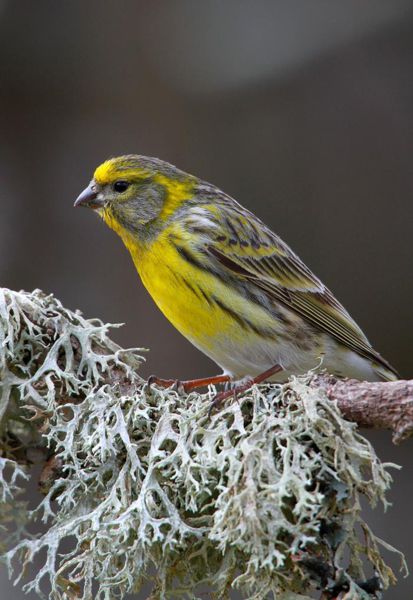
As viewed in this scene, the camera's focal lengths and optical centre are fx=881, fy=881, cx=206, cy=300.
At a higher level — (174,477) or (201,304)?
(201,304)

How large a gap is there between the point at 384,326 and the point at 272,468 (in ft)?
12.2

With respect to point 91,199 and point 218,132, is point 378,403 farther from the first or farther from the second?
point 218,132

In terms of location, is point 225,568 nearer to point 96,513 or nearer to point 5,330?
point 96,513

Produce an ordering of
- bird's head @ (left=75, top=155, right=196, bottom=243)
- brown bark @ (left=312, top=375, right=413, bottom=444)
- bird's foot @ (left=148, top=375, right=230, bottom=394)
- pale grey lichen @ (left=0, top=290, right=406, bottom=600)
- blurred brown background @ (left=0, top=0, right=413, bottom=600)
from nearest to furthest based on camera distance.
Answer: pale grey lichen @ (left=0, top=290, right=406, bottom=600)
brown bark @ (left=312, top=375, right=413, bottom=444)
bird's foot @ (left=148, top=375, right=230, bottom=394)
bird's head @ (left=75, top=155, right=196, bottom=243)
blurred brown background @ (left=0, top=0, right=413, bottom=600)

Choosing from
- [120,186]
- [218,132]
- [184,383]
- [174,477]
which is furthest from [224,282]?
[218,132]

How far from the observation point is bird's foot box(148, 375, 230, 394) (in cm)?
334

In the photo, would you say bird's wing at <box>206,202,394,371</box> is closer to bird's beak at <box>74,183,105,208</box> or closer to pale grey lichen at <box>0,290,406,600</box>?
bird's beak at <box>74,183,105,208</box>

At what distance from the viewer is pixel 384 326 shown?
613 cm

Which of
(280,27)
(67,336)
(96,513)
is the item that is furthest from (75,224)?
(96,513)

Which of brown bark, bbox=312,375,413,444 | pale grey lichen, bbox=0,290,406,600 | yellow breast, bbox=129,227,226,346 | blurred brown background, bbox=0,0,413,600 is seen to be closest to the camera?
pale grey lichen, bbox=0,290,406,600

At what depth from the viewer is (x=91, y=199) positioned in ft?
15.1

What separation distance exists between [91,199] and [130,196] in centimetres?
21

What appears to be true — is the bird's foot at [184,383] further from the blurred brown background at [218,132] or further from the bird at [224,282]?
the blurred brown background at [218,132]

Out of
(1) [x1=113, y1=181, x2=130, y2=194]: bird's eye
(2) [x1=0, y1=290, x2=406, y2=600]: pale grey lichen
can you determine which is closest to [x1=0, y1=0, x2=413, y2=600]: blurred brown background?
(1) [x1=113, y1=181, x2=130, y2=194]: bird's eye
